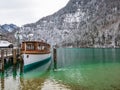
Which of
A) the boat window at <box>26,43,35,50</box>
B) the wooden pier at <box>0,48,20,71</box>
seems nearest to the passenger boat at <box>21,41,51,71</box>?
the boat window at <box>26,43,35,50</box>

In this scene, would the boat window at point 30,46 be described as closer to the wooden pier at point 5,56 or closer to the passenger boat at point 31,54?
the passenger boat at point 31,54

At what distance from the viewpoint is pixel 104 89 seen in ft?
99.3

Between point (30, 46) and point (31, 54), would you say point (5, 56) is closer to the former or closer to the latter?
point (30, 46)

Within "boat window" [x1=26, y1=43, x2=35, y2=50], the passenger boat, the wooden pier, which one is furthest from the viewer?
"boat window" [x1=26, y1=43, x2=35, y2=50]

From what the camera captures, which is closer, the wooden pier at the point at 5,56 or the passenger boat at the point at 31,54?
the wooden pier at the point at 5,56

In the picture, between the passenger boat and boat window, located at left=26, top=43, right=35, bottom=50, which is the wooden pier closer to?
the passenger boat

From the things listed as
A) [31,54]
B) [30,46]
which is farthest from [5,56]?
[31,54]

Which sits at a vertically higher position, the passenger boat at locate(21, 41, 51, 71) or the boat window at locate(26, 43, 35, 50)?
the boat window at locate(26, 43, 35, 50)

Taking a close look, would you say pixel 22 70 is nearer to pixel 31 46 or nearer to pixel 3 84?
pixel 31 46

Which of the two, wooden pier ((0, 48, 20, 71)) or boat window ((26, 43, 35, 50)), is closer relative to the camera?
wooden pier ((0, 48, 20, 71))

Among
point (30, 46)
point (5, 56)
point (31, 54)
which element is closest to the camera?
point (31, 54)

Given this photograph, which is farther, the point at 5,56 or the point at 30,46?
the point at 5,56

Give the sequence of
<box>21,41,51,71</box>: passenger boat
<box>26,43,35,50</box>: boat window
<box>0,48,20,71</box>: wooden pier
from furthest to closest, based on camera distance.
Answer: <box>26,43,35,50</box>: boat window < <box>21,41,51,71</box>: passenger boat < <box>0,48,20,71</box>: wooden pier

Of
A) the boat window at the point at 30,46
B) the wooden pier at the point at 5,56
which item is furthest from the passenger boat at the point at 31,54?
the wooden pier at the point at 5,56
